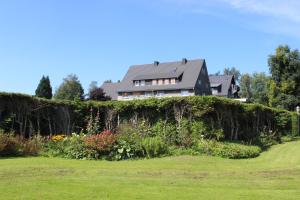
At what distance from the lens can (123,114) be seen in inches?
891

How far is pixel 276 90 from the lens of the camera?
54094 millimetres

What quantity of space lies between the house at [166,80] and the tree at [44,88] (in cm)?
1533

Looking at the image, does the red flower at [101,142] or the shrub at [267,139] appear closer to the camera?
the red flower at [101,142]

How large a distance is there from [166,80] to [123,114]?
46.2 meters

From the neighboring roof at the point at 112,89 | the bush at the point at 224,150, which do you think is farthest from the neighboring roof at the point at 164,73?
the bush at the point at 224,150

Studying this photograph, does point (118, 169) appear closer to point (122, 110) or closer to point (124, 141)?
point (124, 141)

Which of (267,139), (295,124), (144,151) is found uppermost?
(295,124)

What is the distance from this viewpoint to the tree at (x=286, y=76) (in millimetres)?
52750

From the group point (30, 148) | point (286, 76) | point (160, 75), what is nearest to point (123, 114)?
point (30, 148)

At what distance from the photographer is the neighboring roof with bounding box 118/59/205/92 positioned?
219 feet

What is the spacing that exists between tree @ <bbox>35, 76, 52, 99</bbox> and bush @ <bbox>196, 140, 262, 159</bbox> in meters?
43.3

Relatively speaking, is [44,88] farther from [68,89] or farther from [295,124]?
[295,124]

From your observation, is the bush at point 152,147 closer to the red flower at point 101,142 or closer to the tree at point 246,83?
the red flower at point 101,142

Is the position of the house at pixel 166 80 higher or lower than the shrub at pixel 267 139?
higher
